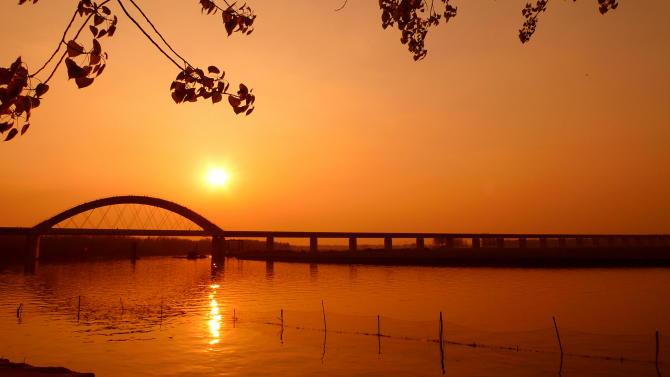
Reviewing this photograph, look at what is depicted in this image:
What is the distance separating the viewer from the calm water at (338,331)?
2794cm

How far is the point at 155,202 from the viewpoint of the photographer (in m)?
168

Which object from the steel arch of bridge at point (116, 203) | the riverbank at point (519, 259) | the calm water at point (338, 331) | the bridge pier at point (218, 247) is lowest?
the calm water at point (338, 331)

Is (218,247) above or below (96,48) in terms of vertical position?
below

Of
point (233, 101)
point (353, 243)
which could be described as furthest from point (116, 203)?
point (233, 101)

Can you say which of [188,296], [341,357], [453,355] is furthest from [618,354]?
[188,296]

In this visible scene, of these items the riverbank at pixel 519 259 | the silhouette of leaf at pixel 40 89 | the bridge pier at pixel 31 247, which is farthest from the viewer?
the bridge pier at pixel 31 247

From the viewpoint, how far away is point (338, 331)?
38438 mm

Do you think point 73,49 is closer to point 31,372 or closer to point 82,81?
point 82,81

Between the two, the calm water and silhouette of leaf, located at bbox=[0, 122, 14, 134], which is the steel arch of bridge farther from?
silhouette of leaf, located at bbox=[0, 122, 14, 134]

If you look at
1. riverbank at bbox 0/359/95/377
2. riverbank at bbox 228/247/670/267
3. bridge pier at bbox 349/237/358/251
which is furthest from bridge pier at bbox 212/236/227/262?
riverbank at bbox 0/359/95/377

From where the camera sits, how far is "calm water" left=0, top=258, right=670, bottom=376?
27938 mm

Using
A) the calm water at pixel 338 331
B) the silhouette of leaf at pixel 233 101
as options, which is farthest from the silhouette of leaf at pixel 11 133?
the calm water at pixel 338 331

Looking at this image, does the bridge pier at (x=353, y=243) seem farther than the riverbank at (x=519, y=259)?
Yes

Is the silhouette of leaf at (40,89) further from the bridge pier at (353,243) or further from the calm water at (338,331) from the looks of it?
the bridge pier at (353,243)
